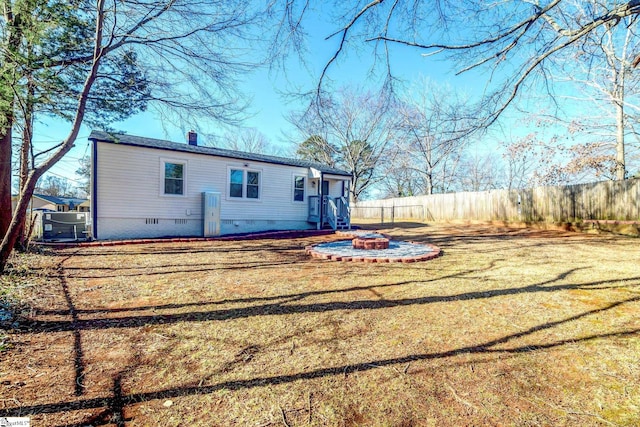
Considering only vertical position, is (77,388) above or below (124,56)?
below

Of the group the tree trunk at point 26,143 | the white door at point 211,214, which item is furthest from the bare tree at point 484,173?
the tree trunk at point 26,143

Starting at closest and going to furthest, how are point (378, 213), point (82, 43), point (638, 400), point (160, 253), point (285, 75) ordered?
point (638, 400)
point (285, 75)
point (82, 43)
point (160, 253)
point (378, 213)

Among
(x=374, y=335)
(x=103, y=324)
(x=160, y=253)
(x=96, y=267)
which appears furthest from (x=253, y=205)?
(x=374, y=335)

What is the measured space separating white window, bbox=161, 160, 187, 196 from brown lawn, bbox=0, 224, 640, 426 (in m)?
5.63

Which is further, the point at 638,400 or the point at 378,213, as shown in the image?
the point at 378,213

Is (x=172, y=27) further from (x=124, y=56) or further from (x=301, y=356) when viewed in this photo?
(x=301, y=356)

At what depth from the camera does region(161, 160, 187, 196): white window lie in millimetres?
10062

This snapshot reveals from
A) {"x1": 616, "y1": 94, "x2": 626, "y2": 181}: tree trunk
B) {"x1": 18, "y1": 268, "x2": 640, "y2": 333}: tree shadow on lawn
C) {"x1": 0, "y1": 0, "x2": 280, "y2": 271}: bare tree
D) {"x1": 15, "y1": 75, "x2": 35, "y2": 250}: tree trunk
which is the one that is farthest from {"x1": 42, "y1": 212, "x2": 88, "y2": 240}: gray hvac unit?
{"x1": 616, "y1": 94, "x2": 626, "y2": 181}: tree trunk

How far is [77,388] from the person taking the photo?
6.37 ft

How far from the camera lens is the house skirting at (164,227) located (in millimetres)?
9172

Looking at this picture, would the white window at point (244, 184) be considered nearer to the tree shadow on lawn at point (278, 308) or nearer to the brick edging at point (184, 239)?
the brick edging at point (184, 239)

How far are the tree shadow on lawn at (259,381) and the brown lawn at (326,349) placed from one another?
0.01 m

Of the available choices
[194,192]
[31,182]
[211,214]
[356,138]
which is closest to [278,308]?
[31,182]

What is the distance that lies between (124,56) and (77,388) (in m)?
6.13
